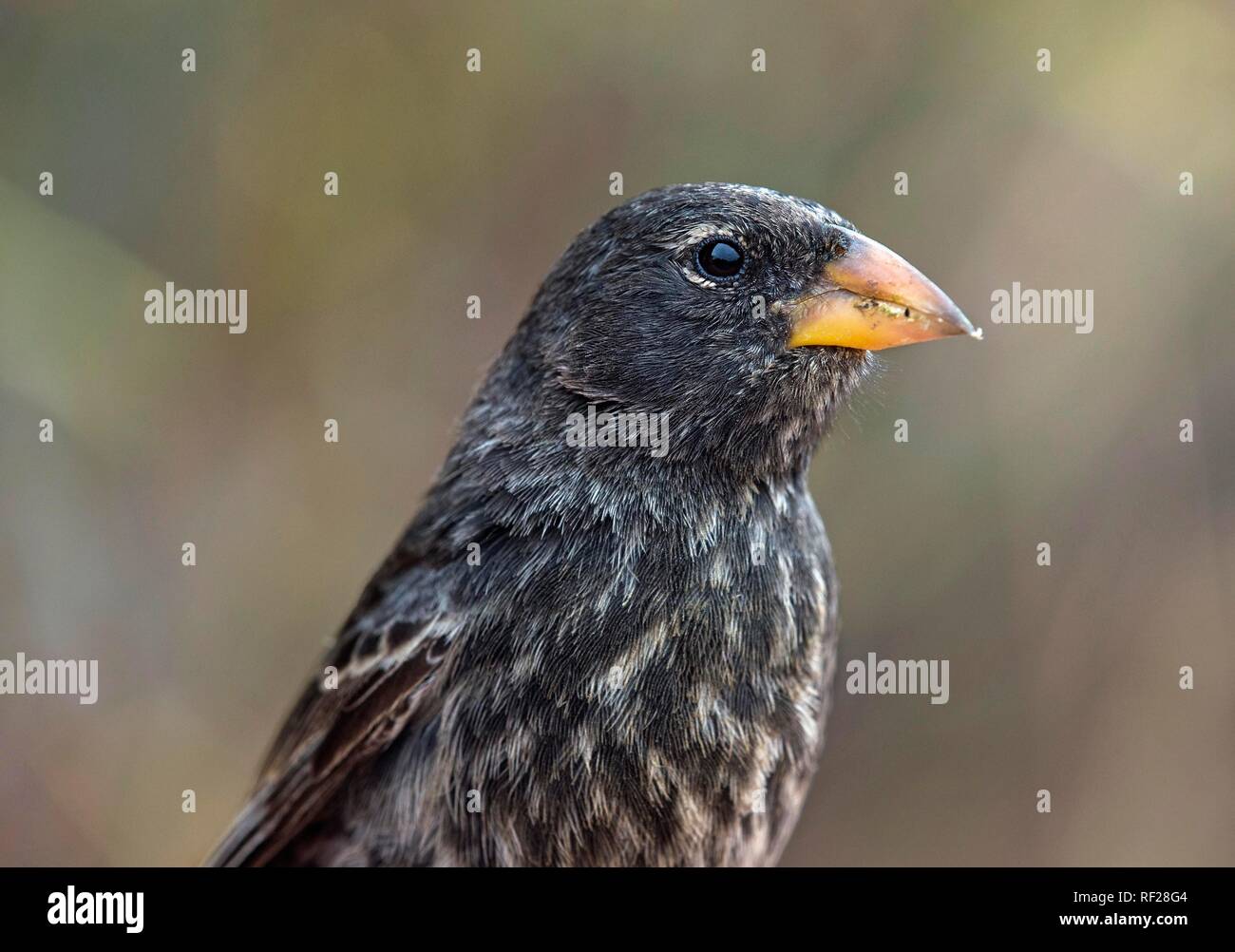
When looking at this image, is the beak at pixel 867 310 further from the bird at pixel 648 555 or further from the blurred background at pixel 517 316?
the blurred background at pixel 517 316

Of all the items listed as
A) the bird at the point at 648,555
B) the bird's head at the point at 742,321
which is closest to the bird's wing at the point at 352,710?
the bird at the point at 648,555

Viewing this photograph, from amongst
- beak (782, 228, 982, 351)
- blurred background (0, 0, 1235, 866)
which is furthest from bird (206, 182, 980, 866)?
blurred background (0, 0, 1235, 866)

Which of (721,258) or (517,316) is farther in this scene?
(517,316)

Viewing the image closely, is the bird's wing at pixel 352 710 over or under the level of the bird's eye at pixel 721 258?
under

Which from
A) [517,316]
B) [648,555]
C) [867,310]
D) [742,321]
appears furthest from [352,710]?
[517,316]

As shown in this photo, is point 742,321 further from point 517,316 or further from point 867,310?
point 517,316
